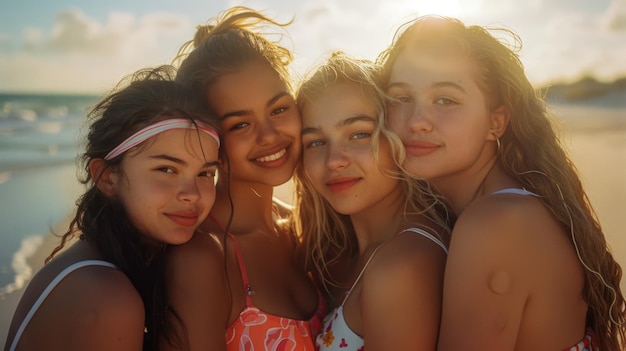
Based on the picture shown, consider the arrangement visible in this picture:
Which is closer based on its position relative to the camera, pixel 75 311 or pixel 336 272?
pixel 75 311

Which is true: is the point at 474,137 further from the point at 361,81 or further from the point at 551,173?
the point at 361,81

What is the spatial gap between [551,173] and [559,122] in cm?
45

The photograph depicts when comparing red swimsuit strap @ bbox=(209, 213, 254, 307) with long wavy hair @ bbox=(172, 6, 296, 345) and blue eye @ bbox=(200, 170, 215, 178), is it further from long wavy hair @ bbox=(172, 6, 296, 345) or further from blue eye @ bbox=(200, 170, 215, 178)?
blue eye @ bbox=(200, 170, 215, 178)

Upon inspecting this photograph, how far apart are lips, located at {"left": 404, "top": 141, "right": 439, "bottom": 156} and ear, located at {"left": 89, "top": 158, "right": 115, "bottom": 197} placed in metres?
1.41

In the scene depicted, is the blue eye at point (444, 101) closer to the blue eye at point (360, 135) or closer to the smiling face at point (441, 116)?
the smiling face at point (441, 116)

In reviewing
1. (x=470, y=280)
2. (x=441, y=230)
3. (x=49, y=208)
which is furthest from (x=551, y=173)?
(x=49, y=208)

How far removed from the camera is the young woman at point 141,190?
2.62 metres

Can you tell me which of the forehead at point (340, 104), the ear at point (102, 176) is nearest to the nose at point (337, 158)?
the forehead at point (340, 104)

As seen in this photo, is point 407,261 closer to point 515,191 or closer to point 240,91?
point 515,191

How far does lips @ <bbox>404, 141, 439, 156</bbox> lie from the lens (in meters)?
3.00

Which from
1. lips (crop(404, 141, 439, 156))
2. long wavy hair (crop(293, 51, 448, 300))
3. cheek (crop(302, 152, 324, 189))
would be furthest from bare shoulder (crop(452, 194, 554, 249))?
cheek (crop(302, 152, 324, 189))

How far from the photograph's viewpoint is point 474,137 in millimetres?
2998

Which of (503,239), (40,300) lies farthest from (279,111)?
(40,300)

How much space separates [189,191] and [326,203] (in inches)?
38.3
